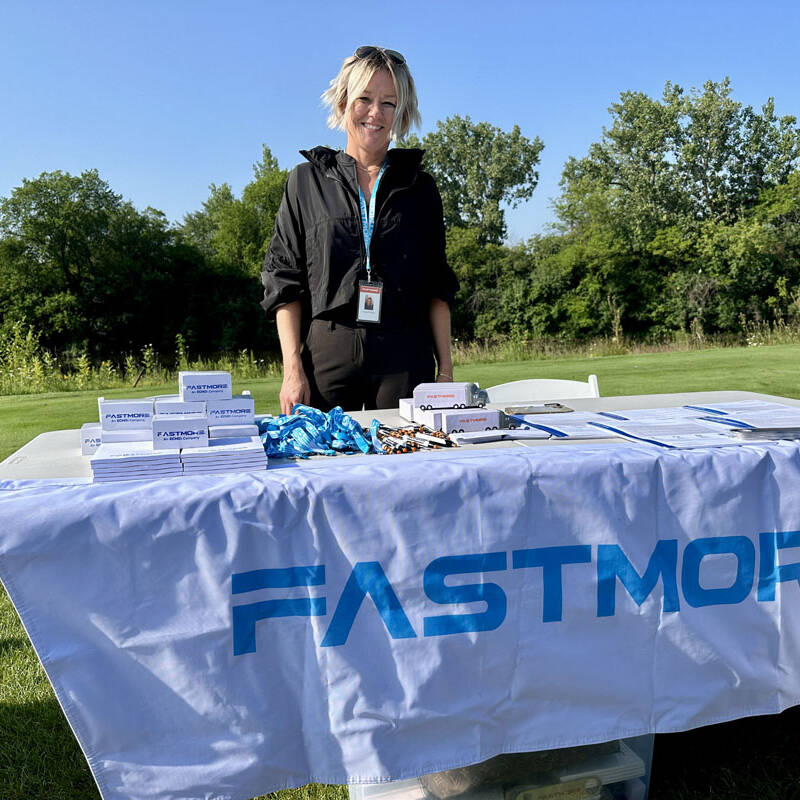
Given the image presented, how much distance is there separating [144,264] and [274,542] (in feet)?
87.4

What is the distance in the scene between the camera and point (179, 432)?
1358 millimetres

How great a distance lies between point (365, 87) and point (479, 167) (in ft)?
107

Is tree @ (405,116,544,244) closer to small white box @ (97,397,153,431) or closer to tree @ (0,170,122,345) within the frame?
tree @ (0,170,122,345)

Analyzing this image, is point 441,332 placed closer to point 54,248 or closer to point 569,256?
point 569,256

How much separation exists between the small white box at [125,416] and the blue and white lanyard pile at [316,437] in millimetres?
233

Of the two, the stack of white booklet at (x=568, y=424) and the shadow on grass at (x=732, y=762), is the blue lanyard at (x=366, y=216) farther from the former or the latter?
the shadow on grass at (x=732, y=762)

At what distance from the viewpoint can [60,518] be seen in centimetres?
119

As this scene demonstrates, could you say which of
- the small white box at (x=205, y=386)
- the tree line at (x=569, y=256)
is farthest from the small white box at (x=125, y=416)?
the tree line at (x=569, y=256)

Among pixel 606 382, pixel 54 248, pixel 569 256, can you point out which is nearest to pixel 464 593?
pixel 606 382

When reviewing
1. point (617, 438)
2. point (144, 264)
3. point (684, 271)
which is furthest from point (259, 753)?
point (144, 264)

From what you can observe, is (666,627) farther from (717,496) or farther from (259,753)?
(259,753)

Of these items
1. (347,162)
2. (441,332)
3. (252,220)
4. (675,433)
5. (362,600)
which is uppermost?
(252,220)

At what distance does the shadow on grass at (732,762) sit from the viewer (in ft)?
5.49

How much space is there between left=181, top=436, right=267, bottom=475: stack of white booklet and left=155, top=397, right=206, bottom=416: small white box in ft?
0.37
